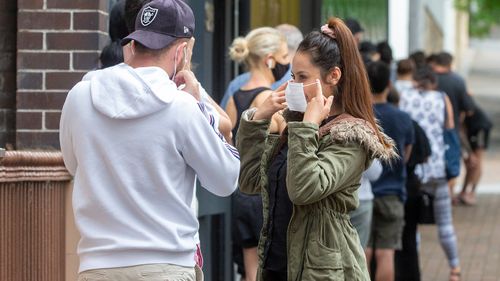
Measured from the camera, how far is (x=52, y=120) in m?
5.51

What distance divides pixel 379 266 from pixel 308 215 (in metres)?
3.84

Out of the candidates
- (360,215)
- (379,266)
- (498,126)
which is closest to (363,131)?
(360,215)

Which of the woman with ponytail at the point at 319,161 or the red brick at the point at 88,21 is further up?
the red brick at the point at 88,21

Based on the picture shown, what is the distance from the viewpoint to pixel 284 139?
4.23m

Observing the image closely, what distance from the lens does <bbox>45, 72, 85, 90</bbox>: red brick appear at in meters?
5.50

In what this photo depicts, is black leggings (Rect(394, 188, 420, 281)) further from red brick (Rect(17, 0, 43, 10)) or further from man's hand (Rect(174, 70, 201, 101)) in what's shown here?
man's hand (Rect(174, 70, 201, 101))

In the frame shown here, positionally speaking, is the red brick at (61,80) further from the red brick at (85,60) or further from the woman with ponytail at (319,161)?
the woman with ponytail at (319,161)

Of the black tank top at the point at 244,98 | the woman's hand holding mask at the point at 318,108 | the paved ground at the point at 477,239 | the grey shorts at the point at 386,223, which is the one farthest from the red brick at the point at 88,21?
the paved ground at the point at 477,239

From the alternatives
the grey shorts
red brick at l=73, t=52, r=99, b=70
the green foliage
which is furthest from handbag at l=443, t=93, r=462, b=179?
the green foliage

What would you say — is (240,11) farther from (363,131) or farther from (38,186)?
(363,131)

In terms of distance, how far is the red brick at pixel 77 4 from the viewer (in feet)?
17.9

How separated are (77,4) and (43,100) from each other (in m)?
0.49

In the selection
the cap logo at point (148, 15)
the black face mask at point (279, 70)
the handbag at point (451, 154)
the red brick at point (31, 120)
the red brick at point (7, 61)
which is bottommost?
the handbag at point (451, 154)

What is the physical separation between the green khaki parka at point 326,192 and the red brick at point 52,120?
1.83m
